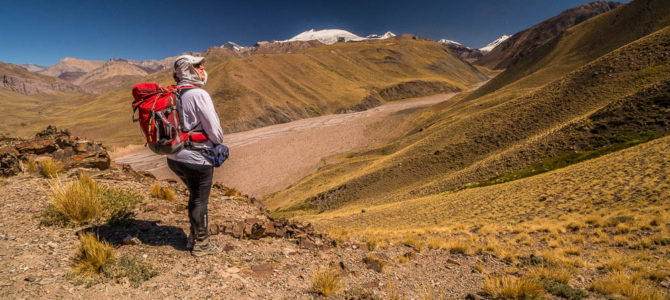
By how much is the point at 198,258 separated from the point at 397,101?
123 metres

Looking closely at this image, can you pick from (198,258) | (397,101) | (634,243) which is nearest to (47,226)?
(198,258)

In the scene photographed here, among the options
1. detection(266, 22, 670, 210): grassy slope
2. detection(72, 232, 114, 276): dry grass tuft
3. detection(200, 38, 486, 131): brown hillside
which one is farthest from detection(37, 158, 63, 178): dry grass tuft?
detection(200, 38, 486, 131): brown hillside

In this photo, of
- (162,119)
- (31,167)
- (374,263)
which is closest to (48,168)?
(31,167)

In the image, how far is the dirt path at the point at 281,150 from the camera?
38.6 meters

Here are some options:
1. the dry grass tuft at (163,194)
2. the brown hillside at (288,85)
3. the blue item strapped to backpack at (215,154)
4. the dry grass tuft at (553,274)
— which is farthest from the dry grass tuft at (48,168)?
the brown hillside at (288,85)

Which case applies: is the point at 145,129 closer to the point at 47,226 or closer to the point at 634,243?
the point at 47,226

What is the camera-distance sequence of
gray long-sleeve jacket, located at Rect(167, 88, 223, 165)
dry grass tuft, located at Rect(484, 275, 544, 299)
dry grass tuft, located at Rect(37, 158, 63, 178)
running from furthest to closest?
dry grass tuft, located at Rect(37, 158, 63, 178) → dry grass tuft, located at Rect(484, 275, 544, 299) → gray long-sleeve jacket, located at Rect(167, 88, 223, 165)

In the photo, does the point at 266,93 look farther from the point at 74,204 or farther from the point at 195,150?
the point at 195,150

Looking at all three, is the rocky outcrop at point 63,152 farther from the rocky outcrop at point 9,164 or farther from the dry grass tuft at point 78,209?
the dry grass tuft at point 78,209

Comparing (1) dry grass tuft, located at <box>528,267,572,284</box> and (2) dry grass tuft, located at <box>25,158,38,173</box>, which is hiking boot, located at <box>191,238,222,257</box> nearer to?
(1) dry grass tuft, located at <box>528,267,572,284</box>

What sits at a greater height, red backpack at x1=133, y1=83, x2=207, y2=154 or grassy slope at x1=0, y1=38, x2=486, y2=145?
grassy slope at x1=0, y1=38, x2=486, y2=145

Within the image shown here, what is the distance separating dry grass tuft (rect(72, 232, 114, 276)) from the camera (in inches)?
144

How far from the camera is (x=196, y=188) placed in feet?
14.3

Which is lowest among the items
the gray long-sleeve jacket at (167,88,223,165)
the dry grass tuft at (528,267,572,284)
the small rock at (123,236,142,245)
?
the dry grass tuft at (528,267,572,284)
